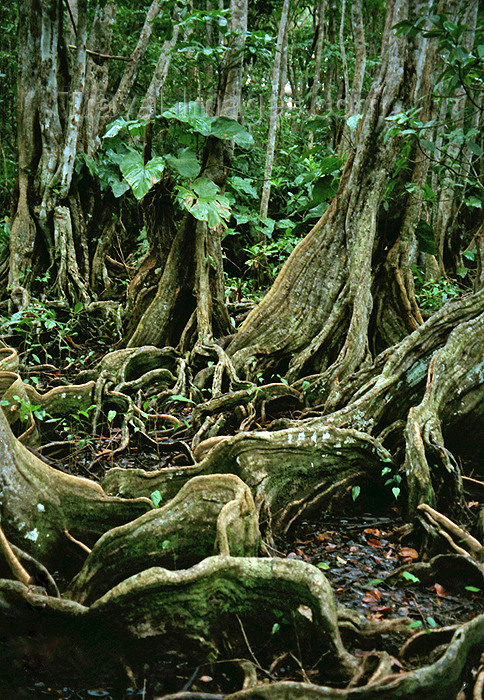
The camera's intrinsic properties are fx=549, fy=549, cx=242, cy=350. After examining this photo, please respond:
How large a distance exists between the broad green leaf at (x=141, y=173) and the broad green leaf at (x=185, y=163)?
0.47 feet

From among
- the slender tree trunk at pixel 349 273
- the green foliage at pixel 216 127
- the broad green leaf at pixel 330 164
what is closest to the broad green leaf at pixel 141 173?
the green foliage at pixel 216 127

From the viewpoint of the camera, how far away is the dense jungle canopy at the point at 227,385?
2518mm

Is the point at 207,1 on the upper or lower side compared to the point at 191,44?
upper

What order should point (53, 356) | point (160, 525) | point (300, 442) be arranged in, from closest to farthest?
1. point (160, 525)
2. point (300, 442)
3. point (53, 356)

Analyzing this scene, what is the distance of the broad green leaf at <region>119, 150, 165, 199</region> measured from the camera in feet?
18.0

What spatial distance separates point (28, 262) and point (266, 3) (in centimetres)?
698

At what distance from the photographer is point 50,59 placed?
24.8ft

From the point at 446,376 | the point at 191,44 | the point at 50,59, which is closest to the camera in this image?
the point at 446,376

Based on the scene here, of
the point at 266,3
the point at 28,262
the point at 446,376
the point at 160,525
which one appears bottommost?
the point at 160,525

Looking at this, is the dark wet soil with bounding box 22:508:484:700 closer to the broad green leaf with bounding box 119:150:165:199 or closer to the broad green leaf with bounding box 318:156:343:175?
the broad green leaf with bounding box 119:150:165:199

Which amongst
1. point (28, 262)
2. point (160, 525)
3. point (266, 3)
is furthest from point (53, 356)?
point (266, 3)

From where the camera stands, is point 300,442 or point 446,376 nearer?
point 300,442

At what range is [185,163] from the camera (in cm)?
586

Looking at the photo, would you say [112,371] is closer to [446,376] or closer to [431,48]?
[446,376]
